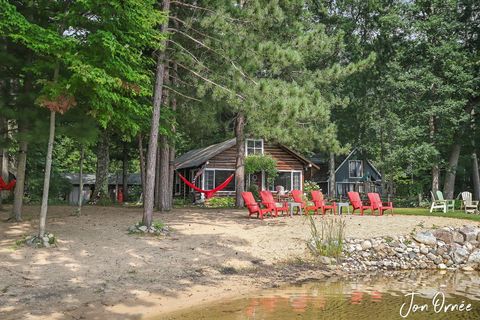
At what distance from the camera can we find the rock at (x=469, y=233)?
510 inches

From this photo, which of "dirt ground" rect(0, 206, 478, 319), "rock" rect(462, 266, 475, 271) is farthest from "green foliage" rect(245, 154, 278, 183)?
"rock" rect(462, 266, 475, 271)

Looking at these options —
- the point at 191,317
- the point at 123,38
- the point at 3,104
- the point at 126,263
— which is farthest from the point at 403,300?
the point at 3,104

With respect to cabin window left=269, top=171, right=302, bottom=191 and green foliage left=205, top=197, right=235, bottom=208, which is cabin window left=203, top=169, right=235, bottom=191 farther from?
cabin window left=269, top=171, right=302, bottom=191

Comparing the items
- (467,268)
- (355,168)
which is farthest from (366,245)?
(355,168)

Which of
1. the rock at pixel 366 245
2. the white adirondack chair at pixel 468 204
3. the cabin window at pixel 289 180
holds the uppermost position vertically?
the cabin window at pixel 289 180

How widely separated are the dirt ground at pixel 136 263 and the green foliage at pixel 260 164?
43.7 ft

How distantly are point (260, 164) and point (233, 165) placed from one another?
2049mm

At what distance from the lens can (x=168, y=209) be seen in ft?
57.0

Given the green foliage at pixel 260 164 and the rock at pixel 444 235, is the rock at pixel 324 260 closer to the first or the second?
the rock at pixel 444 235

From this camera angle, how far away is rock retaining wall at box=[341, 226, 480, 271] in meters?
11.3

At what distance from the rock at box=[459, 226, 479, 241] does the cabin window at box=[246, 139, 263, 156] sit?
17.4m

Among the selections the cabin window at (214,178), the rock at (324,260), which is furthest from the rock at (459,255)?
the cabin window at (214,178)

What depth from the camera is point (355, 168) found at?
42.2m

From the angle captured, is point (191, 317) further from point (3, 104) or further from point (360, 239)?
point (3, 104)
